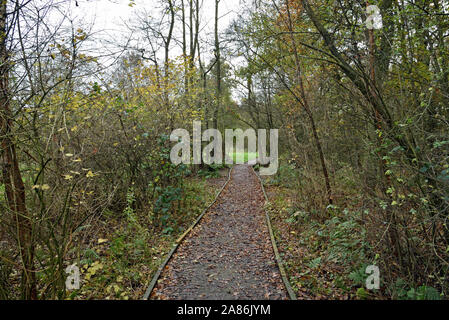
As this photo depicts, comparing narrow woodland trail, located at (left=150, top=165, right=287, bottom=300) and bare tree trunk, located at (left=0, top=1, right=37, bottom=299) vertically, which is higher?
bare tree trunk, located at (left=0, top=1, right=37, bottom=299)

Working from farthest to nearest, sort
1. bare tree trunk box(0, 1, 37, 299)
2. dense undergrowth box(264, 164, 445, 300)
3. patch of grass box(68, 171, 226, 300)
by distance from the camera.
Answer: patch of grass box(68, 171, 226, 300)
dense undergrowth box(264, 164, 445, 300)
bare tree trunk box(0, 1, 37, 299)

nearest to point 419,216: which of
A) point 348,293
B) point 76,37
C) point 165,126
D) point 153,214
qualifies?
point 348,293

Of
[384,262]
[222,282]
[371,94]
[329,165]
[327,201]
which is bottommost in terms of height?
[222,282]

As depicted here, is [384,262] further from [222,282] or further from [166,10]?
[166,10]

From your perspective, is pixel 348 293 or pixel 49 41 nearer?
pixel 49 41

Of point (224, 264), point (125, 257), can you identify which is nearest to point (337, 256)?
point (224, 264)

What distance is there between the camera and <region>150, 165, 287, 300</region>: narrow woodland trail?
437 centimetres

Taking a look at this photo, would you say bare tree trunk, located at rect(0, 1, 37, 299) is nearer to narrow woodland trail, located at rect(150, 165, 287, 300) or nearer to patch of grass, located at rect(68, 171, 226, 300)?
patch of grass, located at rect(68, 171, 226, 300)

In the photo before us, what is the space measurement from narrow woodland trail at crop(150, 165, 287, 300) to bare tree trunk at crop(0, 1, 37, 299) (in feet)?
6.12

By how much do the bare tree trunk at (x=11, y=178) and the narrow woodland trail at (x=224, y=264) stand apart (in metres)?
1.86

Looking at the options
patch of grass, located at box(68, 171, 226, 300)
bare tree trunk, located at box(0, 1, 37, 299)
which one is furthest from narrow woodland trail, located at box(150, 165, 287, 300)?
bare tree trunk, located at box(0, 1, 37, 299)

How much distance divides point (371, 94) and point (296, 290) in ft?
11.4

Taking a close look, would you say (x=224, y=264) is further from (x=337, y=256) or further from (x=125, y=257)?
(x=337, y=256)

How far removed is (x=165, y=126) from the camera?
8.70m
